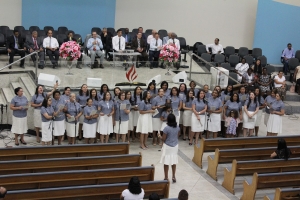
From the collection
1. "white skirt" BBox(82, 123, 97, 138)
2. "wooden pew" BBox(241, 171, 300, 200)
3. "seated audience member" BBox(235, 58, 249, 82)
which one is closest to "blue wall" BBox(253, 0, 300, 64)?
"seated audience member" BBox(235, 58, 249, 82)

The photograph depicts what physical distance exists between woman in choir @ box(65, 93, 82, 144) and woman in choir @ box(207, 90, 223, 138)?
345 centimetres

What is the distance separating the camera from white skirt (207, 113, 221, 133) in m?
13.9

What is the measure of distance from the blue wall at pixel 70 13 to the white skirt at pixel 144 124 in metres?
7.13

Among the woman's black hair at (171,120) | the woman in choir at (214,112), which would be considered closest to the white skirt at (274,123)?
the woman in choir at (214,112)

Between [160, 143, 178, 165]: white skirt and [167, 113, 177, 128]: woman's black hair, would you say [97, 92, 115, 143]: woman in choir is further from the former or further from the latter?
[167, 113, 177, 128]: woman's black hair

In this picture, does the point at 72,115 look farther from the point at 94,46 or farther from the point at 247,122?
the point at 247,122

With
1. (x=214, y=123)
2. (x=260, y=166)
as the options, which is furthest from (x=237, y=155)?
(x=214, y=123)

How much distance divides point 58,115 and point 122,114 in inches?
63.4

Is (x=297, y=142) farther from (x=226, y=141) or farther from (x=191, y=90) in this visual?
Result: (x=191, y=90)

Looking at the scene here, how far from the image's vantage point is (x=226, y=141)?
40.0 feet

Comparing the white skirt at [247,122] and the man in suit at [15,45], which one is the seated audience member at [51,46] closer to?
the man in suit at [15,45]

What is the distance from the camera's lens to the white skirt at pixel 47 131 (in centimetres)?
1271

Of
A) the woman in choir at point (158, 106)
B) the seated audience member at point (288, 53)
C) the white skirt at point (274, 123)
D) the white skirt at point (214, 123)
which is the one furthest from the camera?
the seated audience member at point (288, 53)

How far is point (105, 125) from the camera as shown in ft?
43.0
